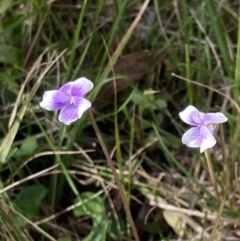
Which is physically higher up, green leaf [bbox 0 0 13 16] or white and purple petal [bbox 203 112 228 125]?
green leaf [bbox 0 0 13 16]

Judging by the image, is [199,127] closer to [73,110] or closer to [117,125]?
[73,110]

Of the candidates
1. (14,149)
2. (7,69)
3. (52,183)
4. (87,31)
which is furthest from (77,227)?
(87,31)

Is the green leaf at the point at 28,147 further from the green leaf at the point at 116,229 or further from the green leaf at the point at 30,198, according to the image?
the green leaf at the point at 116,229

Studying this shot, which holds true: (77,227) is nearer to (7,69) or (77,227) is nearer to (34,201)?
(34,201)

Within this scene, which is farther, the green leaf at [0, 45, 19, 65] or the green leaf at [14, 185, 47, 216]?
the green leaf at [0, 45, 19, 65]

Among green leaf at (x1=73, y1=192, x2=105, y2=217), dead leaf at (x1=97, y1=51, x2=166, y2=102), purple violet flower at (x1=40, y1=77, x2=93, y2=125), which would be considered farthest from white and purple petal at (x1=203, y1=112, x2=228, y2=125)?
dead leaf at (x1=97, y1=51, x2=166, y2=102)

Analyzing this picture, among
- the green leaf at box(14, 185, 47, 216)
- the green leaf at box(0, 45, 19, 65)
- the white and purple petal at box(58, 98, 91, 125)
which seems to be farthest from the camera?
the green leaf at box(0, 45, 19, 65)

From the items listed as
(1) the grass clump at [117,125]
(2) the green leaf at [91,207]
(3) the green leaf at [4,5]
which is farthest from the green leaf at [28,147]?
(3) the green leaf at [4,5]

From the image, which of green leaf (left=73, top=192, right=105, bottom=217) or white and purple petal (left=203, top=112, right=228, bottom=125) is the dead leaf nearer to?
green leaf (left=73, top=192, right=105, bottom=217)
